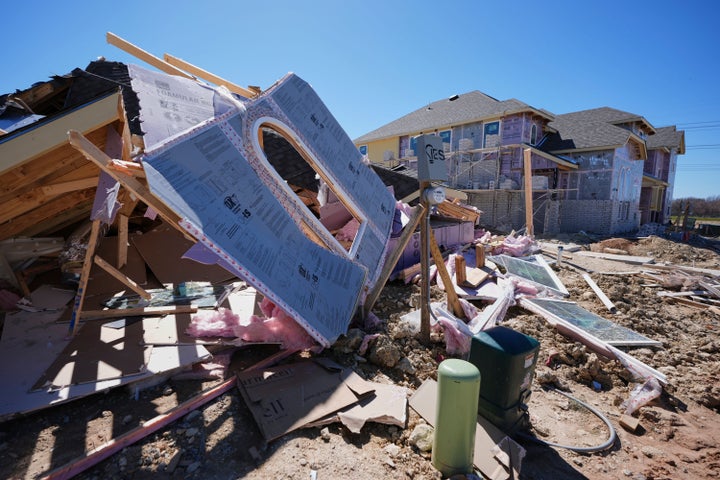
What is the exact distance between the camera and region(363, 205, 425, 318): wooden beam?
4.59 meters

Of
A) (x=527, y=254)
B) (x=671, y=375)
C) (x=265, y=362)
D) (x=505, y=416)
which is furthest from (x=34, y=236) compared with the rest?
(x=527, y=254)

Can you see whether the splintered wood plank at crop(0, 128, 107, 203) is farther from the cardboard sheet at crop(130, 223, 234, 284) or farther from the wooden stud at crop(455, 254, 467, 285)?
the wooden stud at crop(455, 254, 467, 285)

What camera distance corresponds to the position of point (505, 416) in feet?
10.1

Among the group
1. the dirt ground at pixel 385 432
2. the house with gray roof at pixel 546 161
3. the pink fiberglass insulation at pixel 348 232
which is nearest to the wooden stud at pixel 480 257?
the dirt ground at pixel 385 432

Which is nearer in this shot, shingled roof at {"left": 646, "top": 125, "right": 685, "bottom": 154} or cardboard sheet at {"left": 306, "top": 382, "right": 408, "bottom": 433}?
cardboard sheet at {"left": 306, "top": 382, "right": 408, "bottom": 433}

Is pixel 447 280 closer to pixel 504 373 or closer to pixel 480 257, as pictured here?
pixel 504 373

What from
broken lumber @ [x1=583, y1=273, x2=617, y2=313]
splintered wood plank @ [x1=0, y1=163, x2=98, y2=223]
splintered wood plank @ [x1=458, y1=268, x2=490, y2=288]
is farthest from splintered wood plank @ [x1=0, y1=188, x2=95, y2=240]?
broken lumber @ [x1=583, y1=273, x2=617, y2=313]

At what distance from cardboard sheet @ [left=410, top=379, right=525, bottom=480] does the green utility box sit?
0.14 m

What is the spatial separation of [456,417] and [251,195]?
3.10 meters

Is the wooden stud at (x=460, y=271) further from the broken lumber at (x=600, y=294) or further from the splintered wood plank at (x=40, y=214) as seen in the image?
the splintered wood plank at (x=40, y=214)

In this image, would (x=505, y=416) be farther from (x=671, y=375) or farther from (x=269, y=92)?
(x=269, y=92)

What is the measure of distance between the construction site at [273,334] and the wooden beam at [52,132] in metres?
0.01

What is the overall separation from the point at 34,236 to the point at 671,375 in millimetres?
11420

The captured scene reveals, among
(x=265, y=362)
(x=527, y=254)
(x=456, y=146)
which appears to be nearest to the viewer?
(x=265, y=362)
